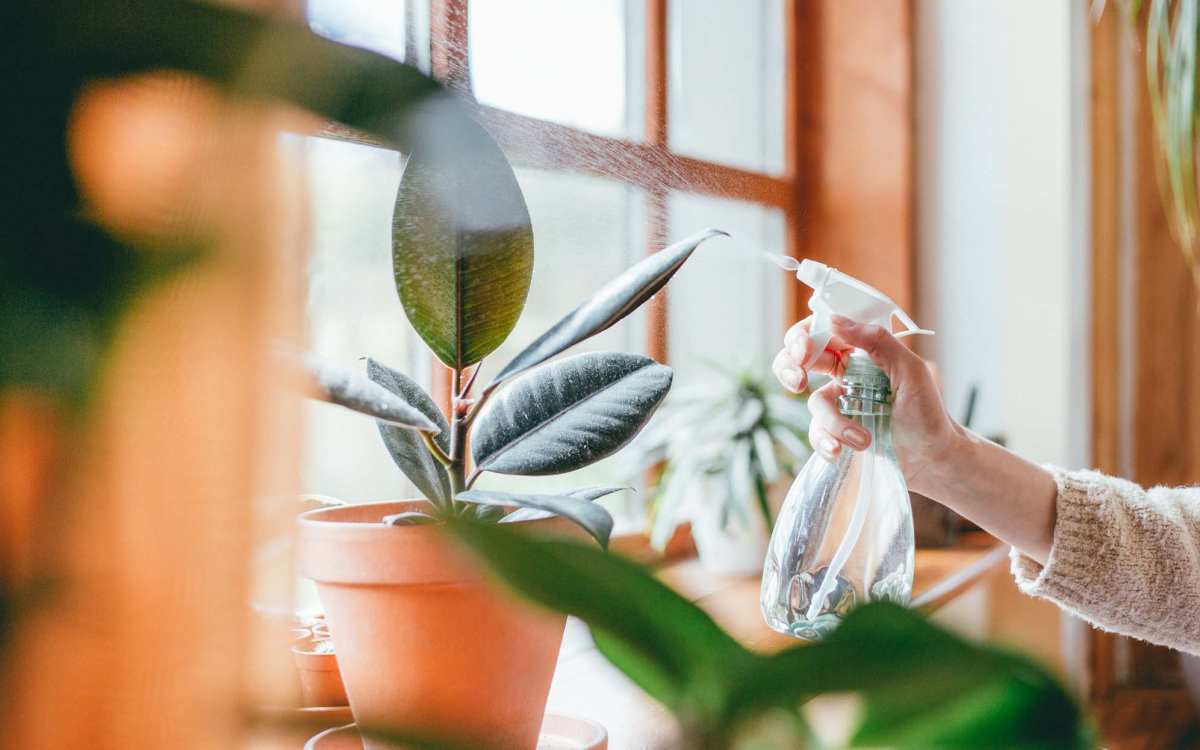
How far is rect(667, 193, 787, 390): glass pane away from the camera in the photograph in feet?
5.26

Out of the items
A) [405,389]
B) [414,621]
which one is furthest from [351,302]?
[414,621]

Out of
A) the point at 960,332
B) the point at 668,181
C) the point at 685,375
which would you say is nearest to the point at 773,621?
the point at 668,181

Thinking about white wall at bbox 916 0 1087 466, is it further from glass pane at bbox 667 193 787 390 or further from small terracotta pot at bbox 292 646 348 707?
small terracotta pot at bbox 292 646 348 707

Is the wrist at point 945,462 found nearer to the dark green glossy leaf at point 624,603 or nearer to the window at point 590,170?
the window at point 590,170

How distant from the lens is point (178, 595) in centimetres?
21

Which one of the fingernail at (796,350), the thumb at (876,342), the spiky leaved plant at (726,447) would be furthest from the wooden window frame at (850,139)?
the fingernail at (796,350)

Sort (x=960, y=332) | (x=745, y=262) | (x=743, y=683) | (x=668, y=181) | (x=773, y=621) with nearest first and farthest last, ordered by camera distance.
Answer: (x=743, y=683), (x=668, y=181), (x=773, y=621), (x=745, y=262), (x=960, y=332)

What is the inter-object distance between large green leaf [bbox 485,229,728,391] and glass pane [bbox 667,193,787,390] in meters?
1.08

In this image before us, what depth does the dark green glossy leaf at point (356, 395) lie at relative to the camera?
1.02 ft

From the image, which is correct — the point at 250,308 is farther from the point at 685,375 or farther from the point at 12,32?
the point at 685,375

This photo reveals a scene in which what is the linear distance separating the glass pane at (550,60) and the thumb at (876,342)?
8.8 inches

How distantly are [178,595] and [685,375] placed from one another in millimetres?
1580

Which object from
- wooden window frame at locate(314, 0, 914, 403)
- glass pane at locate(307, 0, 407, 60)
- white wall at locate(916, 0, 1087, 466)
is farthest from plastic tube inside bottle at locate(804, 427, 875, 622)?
white wall at locate(916, 0, 1087, 466)

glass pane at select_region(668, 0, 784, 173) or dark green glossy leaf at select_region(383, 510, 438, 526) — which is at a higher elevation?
glass pane at select_region(668, 0, 784, 173)
